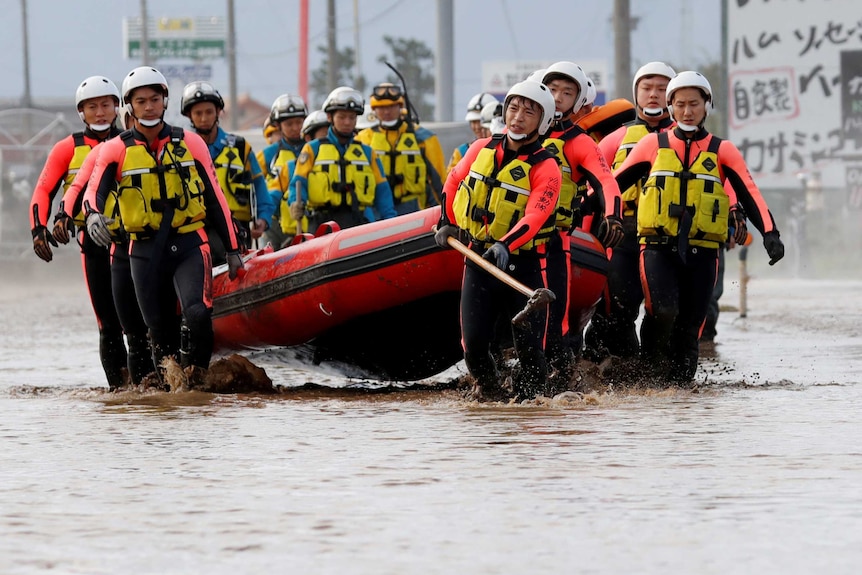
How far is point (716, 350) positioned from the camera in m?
12.8

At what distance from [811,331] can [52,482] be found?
9.58 m

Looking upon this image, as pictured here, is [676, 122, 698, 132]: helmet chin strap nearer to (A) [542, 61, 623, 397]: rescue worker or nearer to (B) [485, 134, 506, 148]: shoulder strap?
(A) [542, 61, 623, 397]: rescue worker

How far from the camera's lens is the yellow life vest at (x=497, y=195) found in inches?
317

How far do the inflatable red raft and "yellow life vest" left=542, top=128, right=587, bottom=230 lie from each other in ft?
1.99

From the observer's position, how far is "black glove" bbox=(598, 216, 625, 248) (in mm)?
8262

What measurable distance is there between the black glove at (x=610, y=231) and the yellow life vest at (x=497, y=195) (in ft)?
0.80

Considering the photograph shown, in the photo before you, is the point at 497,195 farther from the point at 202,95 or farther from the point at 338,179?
the point at 338,179

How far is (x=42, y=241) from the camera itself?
31.0ft

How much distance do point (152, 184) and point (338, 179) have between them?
3.30 metres

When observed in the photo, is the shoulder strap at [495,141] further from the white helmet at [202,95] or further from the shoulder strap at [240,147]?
the shoulder strap at [240,147]

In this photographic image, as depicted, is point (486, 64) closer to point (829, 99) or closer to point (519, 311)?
point (829, 99)

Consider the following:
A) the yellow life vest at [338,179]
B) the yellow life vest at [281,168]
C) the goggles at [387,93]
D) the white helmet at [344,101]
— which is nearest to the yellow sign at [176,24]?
the goggles at [387,93]

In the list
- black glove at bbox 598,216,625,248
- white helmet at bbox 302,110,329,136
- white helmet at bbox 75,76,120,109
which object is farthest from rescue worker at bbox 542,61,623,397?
white helmet at bbox 302,110,329,136

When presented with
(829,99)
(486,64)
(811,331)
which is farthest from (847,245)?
(486,64)
